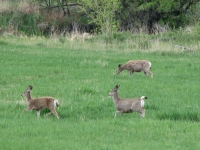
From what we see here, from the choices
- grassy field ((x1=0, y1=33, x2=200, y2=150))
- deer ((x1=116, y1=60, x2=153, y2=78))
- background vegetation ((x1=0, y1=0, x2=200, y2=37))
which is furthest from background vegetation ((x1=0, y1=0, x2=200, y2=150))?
→ deer ((x1=116, y1=60, x2=153, y2=78))

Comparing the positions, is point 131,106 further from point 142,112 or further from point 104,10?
point 104,10

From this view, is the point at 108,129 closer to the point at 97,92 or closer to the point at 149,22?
the point at 97,92

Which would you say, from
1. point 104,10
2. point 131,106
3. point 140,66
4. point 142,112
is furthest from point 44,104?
point 104,10

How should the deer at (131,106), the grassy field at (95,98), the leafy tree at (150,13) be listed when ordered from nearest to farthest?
the grassy field at (95,98), the deer at (131,106), the leafy tree at (150,13)

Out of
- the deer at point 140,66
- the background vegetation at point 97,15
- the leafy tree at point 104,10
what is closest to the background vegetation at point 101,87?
the leafy tree at point 104,10

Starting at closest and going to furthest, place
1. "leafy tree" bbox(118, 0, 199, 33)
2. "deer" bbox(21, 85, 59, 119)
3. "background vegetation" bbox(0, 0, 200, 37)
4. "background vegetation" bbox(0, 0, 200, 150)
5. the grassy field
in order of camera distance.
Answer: the grassy field < "background vegetation" bbox(0, 0, 200, 150) < "deer" bbox(21, 85, 59, 119) < "background vegetation" bbox(0, 0, 200, 37) < "leafy tree" bbox(118, 0, 199, 33)

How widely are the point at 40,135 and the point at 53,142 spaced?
2.42ft

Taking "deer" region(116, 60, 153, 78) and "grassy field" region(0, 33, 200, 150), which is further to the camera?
"deer" region(116, 60, 153, 78)

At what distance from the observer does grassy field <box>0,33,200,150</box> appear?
34.7ft

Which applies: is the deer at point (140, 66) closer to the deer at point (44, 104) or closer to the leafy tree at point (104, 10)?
the deer at point (44, 104)

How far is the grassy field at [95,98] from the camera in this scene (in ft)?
34.7

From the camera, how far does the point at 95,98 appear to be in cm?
1562

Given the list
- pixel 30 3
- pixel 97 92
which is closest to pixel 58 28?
pixel 30 3

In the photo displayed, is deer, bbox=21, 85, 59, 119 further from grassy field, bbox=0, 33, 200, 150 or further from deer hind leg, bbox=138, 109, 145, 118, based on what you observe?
deer hind leg, bbox=138, 109, 145, 118
